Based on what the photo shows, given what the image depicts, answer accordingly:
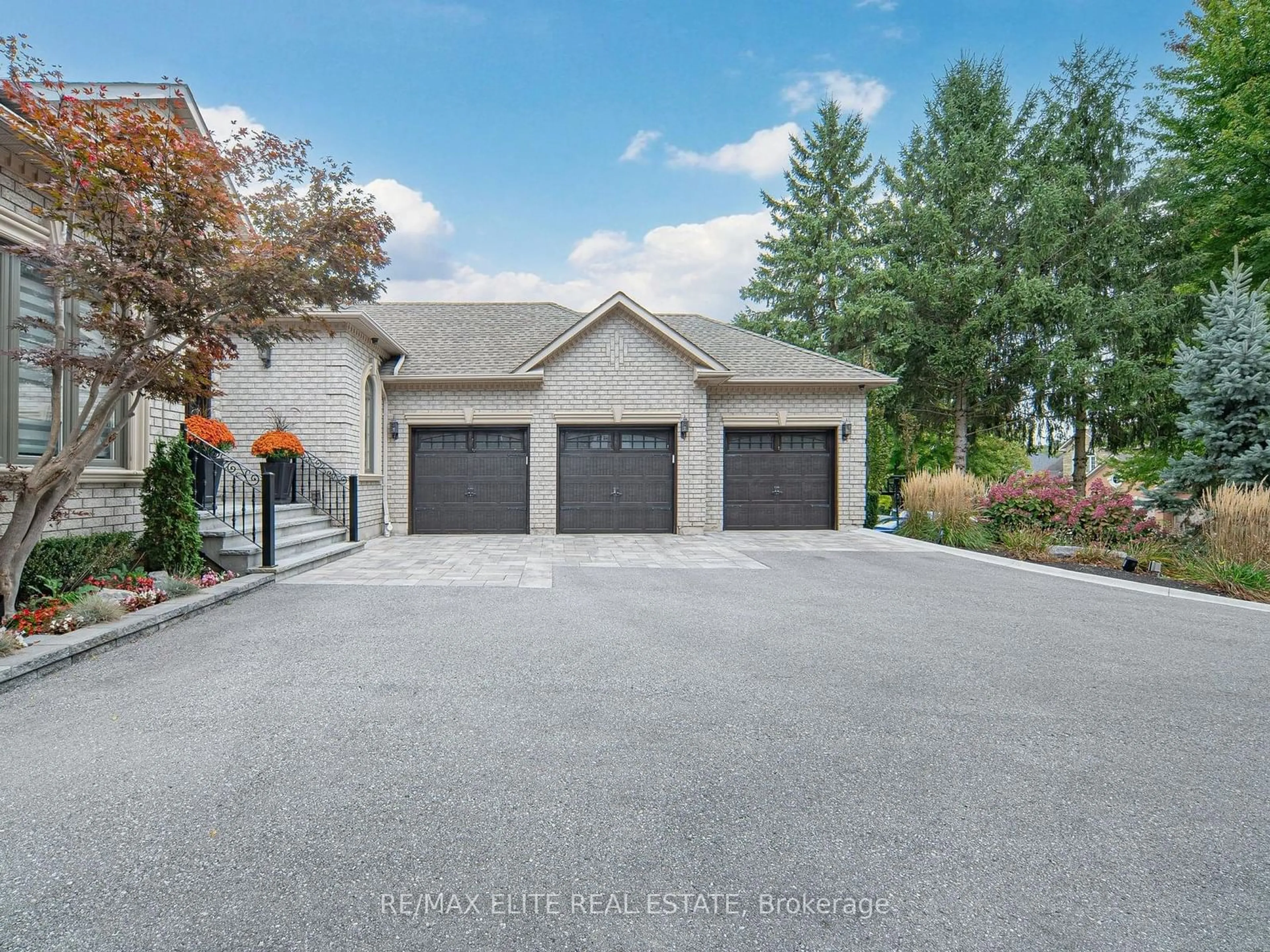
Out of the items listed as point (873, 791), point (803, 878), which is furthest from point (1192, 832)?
point (803, 878)

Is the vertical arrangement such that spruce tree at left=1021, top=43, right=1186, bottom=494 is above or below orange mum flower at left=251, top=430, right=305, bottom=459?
above

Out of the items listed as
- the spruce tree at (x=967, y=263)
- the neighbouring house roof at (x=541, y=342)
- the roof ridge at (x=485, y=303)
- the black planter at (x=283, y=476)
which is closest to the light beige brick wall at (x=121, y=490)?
the black planter at (x=283, y=476)

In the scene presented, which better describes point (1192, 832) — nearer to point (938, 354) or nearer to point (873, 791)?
point (873, 791)

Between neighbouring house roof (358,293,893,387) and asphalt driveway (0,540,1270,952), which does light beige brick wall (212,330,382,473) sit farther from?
asphalt driveway (0,540,1270,952)

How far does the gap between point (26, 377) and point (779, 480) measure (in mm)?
11496

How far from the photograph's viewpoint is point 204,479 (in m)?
7.47

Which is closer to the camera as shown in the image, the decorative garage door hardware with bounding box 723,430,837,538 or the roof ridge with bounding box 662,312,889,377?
the decorative garage door hardware with bounding box 723,430,837,538

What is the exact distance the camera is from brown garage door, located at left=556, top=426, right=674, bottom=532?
38.4 ft

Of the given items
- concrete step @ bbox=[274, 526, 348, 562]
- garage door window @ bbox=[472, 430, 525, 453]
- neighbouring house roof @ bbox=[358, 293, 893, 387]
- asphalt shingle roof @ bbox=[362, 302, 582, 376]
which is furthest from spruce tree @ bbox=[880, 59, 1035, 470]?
concrete step @ bbox=[274, 526, 348, 562]

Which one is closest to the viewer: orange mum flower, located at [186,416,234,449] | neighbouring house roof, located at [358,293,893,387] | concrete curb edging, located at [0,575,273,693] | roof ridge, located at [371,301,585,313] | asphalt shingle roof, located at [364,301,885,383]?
concrete curb edging, located at [0,575,273,693]

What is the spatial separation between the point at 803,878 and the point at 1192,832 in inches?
58.5

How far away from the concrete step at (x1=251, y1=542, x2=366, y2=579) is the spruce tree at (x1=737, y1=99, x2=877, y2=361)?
17686 millimetres

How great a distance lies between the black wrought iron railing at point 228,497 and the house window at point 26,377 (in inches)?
40.3

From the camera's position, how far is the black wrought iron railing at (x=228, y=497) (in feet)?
21.5
